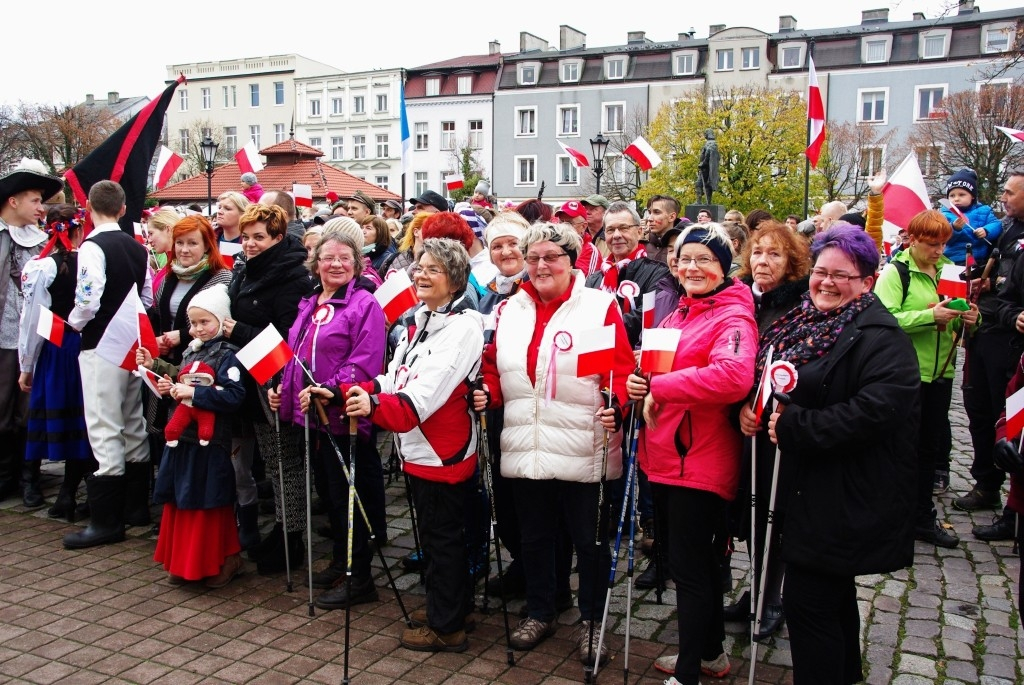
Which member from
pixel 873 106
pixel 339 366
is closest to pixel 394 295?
pixel 339 366

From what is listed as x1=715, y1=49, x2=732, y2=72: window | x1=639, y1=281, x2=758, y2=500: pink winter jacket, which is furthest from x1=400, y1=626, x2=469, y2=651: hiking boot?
x1=715, y1=49, x2=732, y2=72: window

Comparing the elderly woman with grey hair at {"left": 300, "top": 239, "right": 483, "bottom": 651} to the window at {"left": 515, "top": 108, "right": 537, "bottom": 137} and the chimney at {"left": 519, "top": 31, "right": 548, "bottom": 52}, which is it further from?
the chimney at {"left": 519, "top": 31, "right": 548, "bottom": 52}

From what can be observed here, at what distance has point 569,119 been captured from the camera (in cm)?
5503

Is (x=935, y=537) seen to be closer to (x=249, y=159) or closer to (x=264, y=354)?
(x=264, y=354)

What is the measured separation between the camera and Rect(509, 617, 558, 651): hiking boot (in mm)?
4395

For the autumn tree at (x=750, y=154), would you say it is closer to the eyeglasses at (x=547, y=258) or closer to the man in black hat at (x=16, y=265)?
the man in black hat at (x=16, y=265)

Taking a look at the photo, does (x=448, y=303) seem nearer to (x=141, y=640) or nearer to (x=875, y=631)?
(x=141, y=640)

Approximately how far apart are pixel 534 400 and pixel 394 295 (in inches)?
49.2

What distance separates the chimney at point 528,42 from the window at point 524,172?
795cm

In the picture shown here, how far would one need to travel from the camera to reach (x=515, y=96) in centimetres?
5631

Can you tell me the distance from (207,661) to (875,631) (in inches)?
136

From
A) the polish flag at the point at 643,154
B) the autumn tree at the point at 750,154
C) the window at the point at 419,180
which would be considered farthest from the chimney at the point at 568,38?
the polish flag at the point at 643,154

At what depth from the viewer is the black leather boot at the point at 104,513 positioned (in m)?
5.91

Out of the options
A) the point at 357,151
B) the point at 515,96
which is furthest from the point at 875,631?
the point at 357,151
